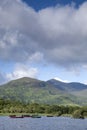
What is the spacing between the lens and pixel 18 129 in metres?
125

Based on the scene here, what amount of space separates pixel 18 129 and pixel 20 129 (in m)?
0.75

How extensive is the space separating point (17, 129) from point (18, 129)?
1.23 ft

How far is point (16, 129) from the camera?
12538 cm

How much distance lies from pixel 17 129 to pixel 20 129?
1130 mm

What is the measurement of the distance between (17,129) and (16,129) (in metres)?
0.41

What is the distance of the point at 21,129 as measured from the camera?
125500 mm

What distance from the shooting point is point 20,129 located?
125438mm

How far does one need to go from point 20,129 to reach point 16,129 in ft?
4.92

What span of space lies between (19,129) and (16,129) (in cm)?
113

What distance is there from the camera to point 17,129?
411 ft

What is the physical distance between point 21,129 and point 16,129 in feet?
6.15

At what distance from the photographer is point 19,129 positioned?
4936 inches
